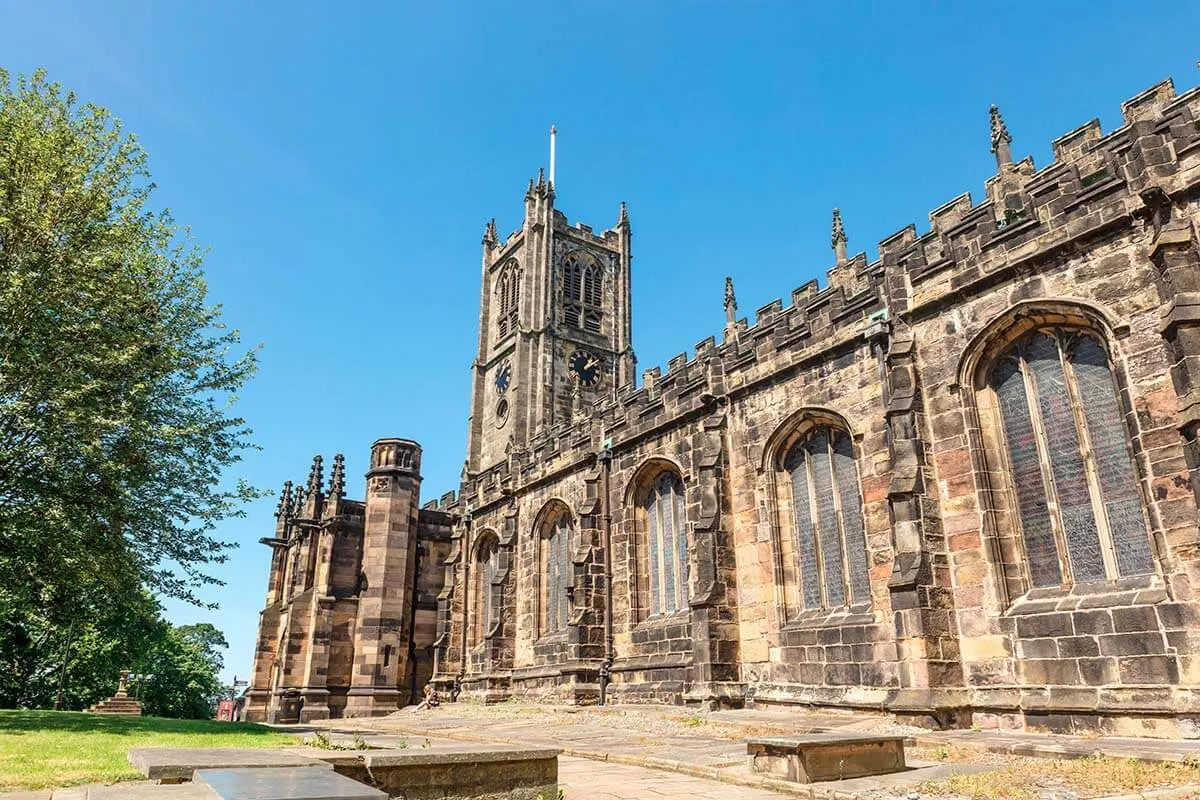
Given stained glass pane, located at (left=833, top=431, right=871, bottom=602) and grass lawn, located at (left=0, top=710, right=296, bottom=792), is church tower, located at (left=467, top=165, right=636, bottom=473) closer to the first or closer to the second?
stained glass pane, located at (left=833, top=431, right=871, bottom=602)

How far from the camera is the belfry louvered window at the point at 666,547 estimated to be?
20344 millimetres

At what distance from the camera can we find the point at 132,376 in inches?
631

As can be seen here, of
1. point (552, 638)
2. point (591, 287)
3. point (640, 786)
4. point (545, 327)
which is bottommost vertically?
point (640, 786)

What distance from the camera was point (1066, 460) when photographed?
12438 millimetres

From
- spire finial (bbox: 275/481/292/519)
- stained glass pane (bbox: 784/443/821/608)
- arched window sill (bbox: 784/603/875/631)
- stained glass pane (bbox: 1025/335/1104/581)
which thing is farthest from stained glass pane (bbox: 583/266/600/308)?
stained glass pane (bbox: 1025/335/1104/581)

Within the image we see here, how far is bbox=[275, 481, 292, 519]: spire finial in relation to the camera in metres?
40.3

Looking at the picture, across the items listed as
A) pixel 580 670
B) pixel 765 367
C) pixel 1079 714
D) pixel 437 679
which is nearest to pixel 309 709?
pixel 437 679

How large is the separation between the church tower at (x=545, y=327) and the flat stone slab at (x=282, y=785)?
134ft

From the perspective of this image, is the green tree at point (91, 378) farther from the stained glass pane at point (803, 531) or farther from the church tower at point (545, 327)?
the church tower at point (545, 327)

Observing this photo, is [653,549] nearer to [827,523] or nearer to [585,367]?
[827,523]

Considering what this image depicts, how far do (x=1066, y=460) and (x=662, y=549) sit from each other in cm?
1101

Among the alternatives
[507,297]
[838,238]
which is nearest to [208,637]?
[507,297]

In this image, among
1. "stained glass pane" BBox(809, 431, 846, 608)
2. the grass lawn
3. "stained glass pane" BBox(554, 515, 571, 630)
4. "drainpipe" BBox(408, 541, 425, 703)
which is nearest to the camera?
the grass lawn

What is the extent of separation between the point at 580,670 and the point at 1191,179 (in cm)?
1728
